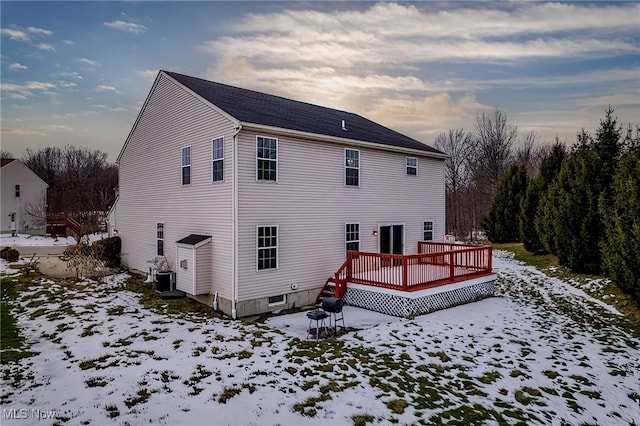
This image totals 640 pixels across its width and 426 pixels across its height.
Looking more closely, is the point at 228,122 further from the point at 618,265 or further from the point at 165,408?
the point at 618,265

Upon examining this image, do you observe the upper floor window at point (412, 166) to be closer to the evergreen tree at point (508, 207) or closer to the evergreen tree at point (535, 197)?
the evergreen tree at point (535, 197)

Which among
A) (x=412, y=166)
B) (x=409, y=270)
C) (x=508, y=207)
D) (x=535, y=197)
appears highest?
(x=412, y=166)

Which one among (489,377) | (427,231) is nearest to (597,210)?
(427,231)

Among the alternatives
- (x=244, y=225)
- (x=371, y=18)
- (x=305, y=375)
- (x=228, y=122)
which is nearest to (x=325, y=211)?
(x=244, y=225)

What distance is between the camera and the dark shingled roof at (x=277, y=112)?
11008mm

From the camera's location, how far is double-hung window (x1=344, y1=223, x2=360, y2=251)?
12689 mm

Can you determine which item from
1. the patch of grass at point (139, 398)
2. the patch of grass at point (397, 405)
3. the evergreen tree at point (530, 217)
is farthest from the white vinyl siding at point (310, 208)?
the evergreen tree at point (530, 217)

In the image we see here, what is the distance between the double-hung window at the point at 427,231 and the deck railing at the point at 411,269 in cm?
227

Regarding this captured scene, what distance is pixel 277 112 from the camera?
1266cm

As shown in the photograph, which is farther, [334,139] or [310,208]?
[334,139]

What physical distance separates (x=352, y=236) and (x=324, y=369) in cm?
690

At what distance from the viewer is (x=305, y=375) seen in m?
6.12

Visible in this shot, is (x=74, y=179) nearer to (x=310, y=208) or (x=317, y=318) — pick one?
(x=310, y=208)

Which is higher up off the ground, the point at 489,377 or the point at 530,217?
the point at 530,217
